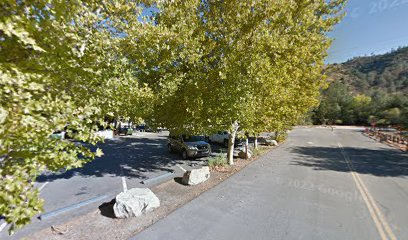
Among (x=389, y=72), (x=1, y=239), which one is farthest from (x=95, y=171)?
(x=389, y=72)

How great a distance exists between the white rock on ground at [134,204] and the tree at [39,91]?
9.97 feet

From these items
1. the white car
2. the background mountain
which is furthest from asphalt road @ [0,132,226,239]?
the background mountain

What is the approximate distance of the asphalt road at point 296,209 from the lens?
5.00m

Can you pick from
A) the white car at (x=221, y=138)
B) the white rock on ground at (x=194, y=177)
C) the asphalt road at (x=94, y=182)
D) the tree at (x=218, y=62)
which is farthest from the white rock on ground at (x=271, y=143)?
the white rock on ground at (x=194, y=177)

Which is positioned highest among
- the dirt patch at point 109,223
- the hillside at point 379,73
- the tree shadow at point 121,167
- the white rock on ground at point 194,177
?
the hillside at point 379,73

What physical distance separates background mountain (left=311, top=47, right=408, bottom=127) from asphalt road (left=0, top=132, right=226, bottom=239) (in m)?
19.3

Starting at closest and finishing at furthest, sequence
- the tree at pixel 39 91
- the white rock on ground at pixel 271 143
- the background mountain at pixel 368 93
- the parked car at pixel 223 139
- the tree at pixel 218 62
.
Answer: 1. the tree at pixel 39 91
2. the tree at pixel 218 62
3. the parked car at pixel 223 139
4. the white rock on ground at pixel 271 143
5. the background mountain at pixel 368 93

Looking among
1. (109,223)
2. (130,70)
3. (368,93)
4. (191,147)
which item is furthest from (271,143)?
(368,93)

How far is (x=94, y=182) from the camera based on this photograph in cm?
867

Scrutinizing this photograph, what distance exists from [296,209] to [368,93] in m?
101

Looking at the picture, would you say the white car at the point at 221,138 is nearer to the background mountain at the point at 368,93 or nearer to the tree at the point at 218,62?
the tree at the point at 218,62

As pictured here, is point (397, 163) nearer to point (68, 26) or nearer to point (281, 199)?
point (281, 199)

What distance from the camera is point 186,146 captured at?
13445 millimetres

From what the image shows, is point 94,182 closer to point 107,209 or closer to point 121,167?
point 121,167
